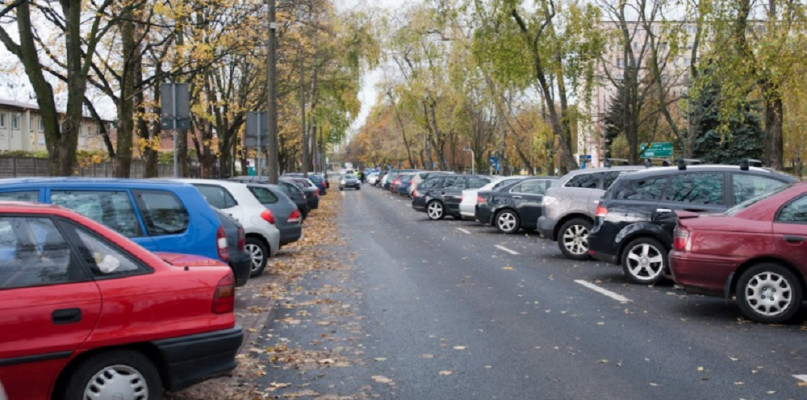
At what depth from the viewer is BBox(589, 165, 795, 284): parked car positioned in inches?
428

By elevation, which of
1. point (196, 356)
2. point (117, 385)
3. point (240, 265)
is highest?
point (240, 265)

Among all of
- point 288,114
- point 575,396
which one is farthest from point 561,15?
point 288,114

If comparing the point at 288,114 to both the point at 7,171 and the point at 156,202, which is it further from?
the point at 156,202

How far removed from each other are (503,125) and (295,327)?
159 ft

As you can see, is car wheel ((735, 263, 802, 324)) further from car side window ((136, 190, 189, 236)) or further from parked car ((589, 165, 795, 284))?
car side window ((136, 190, 189, 236))

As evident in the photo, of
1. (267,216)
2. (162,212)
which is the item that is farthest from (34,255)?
(267,216)

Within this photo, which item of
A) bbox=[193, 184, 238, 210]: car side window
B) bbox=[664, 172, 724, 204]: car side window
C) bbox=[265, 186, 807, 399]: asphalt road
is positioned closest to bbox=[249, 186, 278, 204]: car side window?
bbox=[193, 184, 238, 210]: car side window

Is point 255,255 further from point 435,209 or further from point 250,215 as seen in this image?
point 435,209

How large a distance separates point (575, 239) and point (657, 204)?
345 cm

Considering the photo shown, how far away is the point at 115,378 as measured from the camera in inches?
188

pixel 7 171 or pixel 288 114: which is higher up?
pixel 288 114

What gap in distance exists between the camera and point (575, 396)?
5.64 metres

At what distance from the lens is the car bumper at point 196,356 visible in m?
4.99

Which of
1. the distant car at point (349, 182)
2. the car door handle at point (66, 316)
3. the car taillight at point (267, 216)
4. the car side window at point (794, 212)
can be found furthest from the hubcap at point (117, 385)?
the distant car at point (349, 182)
